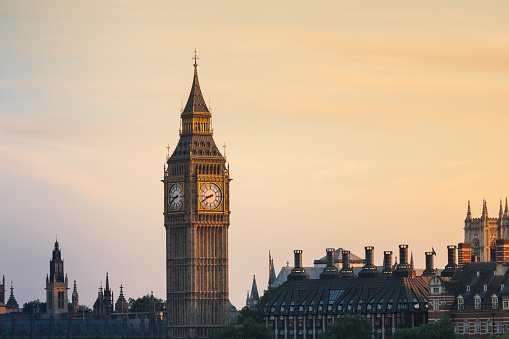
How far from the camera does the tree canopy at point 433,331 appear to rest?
186 m

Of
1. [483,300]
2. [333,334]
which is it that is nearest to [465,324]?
[483,300]

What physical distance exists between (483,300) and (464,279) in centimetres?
718

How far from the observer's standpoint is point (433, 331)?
18612cm

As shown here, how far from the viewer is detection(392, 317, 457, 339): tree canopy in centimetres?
18588

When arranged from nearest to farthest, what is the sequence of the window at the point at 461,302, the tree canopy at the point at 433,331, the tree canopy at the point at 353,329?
the tree canopy at the point at 433,331 < the window at the point at 461,302 < the tree canopy at the point at 353,329

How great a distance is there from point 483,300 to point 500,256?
25.6 feet

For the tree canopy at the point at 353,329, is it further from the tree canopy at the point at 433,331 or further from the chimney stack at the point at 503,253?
the chimney stack at the point at 503,253

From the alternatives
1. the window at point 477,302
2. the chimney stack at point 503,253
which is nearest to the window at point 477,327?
the window at point 477,302

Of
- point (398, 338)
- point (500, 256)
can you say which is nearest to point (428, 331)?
point (398, 338)

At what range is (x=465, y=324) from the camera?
193750 millimetres

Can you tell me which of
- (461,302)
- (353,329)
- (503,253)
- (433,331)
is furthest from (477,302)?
(353,329)

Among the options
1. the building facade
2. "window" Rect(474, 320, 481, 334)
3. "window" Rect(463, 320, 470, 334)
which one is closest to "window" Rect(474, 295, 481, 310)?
the building facade

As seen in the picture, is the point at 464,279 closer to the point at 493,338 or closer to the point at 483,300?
the point at 483,300

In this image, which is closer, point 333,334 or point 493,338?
point 493,338
